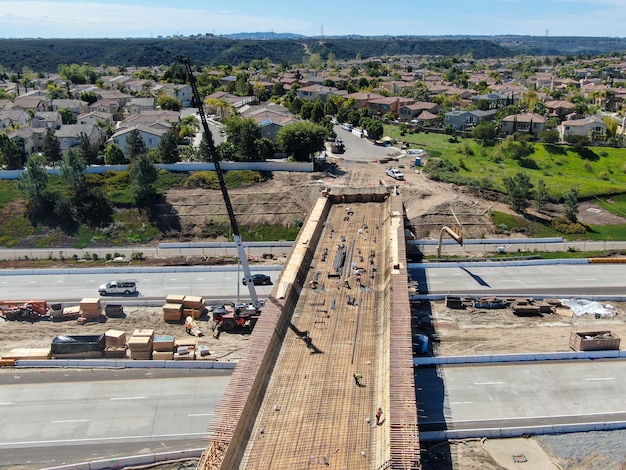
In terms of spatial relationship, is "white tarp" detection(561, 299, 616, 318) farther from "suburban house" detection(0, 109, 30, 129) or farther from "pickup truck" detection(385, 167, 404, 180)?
"suburban house" detection(0, 109, 30, 129)

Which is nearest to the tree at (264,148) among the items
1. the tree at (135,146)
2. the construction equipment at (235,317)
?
the tree at (135,146)

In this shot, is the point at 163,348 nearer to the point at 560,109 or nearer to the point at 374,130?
the point at 374,130

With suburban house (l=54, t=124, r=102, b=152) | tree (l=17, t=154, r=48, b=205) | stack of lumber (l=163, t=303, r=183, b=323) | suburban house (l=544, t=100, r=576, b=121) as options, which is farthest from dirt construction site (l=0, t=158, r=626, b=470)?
suburban house (l=544, t=100, r=576, b=121)

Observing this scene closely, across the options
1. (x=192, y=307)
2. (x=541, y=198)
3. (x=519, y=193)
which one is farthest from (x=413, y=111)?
(x=192, y=307)

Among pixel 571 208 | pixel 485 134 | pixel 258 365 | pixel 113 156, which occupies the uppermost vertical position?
pixel 113 156

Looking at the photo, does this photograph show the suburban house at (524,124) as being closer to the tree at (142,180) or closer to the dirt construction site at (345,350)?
the dirt construction site at (345,350)

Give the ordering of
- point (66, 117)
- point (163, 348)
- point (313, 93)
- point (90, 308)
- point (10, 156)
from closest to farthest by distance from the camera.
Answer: point (163, 348) < point (90, 308) < point (10, 156) < point (66, 117) < point (313, 93)
